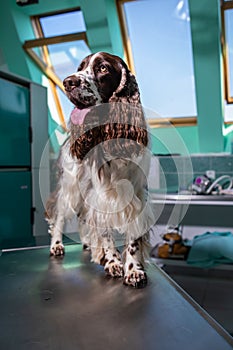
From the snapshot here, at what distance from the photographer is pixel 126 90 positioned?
3.43ft

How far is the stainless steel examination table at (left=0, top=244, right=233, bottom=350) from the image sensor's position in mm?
753

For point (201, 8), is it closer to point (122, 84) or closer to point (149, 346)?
point (122, 84)

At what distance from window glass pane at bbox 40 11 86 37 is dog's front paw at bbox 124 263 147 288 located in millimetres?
4183

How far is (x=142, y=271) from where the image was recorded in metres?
1.18

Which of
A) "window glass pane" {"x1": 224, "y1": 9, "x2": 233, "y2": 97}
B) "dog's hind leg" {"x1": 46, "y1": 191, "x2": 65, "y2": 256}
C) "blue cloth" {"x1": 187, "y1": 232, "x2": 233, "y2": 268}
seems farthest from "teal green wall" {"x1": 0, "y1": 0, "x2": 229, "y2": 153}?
"dog's hind leg" {"x1": 46, "y1": 191, "x2": 65, "y2": 256}

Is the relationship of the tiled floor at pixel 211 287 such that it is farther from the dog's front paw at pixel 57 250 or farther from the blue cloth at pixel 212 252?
the dog's front paw at pixel 57 250

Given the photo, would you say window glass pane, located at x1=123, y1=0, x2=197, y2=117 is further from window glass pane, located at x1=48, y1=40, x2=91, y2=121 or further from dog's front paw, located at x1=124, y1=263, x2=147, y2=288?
dog's front paw, located at x1=124, y1=263, x2=147, y2=288

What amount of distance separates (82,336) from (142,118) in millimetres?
655

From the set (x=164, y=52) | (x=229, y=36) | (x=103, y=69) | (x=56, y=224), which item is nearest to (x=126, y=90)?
(x=103, y=69)

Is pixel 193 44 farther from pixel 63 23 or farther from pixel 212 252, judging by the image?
pixel 212 252

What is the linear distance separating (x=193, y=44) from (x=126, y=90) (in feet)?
10.8

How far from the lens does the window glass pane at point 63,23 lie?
4.66m

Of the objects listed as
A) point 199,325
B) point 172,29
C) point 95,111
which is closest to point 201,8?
point 172,29

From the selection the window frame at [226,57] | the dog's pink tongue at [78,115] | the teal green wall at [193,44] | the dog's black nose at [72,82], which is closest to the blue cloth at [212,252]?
the teal green wall at [193,44]
